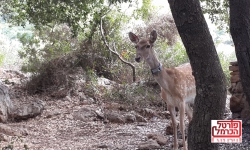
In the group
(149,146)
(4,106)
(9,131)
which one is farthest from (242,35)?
(4,106)

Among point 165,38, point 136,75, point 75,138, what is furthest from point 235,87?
point 165,38

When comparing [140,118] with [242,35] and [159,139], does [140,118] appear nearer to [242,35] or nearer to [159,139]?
[159,139]

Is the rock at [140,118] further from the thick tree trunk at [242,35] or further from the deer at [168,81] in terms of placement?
the thick tree trunk at [242,35]

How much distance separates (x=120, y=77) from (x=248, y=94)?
788 centimetres

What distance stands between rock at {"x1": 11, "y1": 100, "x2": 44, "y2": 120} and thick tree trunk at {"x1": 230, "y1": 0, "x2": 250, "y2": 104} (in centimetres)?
525

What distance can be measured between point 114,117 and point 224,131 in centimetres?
446

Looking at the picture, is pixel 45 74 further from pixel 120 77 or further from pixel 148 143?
pixel 148 143

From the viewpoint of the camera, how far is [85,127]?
752 cm

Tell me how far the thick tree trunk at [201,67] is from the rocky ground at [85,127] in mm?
2119

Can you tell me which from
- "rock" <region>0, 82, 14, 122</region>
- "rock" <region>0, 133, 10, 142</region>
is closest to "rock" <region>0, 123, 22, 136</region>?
"rock" <region>0, 133, 10, 142</region>

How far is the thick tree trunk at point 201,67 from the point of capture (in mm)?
3215

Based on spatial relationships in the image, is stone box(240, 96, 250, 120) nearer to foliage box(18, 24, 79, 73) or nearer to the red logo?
the red logo

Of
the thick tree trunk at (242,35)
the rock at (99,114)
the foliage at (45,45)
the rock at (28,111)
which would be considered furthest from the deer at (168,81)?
the foliage at (45,45)

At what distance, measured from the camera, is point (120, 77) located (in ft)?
37.3
